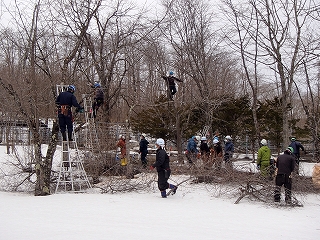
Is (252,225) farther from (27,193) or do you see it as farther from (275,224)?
(27,193)

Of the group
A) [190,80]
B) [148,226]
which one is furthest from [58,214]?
[190,80]

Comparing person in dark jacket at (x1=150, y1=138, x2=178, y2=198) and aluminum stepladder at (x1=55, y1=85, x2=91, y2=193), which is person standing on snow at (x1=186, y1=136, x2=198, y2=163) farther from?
aluminum stepladder at (x1=55, y1=85, x2=91, y2=193)

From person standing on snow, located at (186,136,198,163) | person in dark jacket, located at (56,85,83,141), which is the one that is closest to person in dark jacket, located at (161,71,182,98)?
person standing on snow, located at (186,136,198,163)

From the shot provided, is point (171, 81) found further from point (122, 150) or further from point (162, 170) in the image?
point (162, 170)

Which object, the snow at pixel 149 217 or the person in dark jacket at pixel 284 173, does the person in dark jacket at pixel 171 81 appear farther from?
the person in dark jacket at pixel 284 173

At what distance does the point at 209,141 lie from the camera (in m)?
20.5

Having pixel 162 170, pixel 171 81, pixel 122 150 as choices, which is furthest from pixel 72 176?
pixel 171 81

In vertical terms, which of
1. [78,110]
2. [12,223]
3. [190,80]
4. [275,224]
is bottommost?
[275,224]

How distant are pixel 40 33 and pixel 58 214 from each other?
22.7ft

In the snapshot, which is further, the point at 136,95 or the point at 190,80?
the point at 190,80

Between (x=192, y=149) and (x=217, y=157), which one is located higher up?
(x=192, y=149)

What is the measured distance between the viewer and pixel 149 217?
8.75 metres

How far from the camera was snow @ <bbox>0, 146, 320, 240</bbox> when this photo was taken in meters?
7.04

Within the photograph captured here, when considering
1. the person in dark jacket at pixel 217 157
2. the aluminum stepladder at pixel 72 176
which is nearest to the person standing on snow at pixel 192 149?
the person in dark jacket at pixel 217 157
